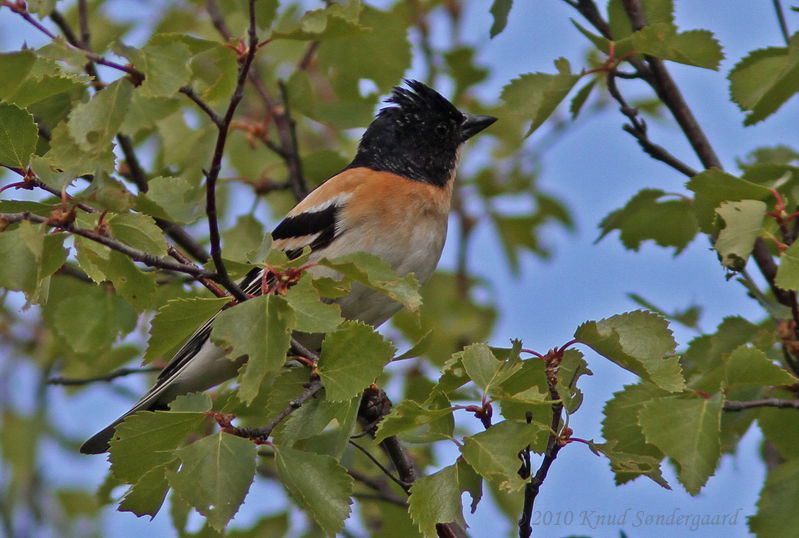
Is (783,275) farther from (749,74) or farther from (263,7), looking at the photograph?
(263,7)

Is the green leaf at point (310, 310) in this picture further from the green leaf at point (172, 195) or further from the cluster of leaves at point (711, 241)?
the green leaf at point (172, 195)

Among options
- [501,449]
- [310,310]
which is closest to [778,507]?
[501,449]

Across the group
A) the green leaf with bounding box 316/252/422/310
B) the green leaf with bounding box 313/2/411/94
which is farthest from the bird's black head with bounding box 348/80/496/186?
the green leaf with bounding box 316/252/422/310

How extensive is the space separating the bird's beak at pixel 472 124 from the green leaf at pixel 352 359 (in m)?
3.28

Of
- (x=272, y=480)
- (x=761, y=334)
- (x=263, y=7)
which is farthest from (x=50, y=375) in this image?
(x=761, y=334)

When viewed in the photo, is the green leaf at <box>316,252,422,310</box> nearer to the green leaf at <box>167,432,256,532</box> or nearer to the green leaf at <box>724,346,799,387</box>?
the green leaf at <box>167,432,256,532</box>

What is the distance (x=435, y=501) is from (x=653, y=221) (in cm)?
227

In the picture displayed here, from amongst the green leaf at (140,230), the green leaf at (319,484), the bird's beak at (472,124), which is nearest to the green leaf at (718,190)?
the green leaf at (319,484)

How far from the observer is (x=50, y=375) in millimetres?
6234

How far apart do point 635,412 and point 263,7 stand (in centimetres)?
224

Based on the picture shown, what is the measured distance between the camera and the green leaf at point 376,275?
2646 mm

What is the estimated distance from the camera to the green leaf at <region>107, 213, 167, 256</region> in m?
2.81

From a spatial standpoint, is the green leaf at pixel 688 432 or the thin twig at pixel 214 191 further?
the green leaf at pixel 688 432

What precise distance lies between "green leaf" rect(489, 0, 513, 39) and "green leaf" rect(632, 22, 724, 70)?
2.59 feet
